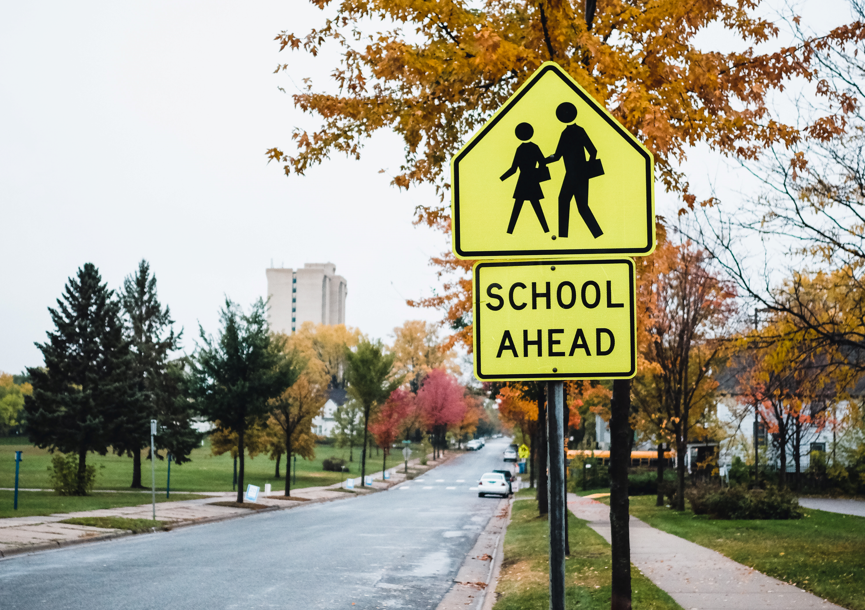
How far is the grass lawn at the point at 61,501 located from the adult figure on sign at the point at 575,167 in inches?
817

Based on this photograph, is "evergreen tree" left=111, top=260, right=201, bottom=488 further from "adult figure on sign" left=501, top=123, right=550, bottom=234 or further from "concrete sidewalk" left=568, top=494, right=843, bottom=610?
"adult figure on sign" left=501, top=123, right=550, bottom=234

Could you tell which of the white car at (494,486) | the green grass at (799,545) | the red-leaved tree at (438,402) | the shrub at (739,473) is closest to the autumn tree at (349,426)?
the red-leaved tree at (438,402)

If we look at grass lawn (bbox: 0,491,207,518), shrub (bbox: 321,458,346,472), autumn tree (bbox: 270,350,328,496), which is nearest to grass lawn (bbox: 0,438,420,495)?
shrub (bbox: 321,458,346,472)

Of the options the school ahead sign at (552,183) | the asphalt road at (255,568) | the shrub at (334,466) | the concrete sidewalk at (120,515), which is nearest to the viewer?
the school ahead sign at (552,183)

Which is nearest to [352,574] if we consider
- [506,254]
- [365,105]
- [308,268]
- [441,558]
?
[441,558]

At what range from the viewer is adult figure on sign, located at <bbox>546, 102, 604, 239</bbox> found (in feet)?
9.10

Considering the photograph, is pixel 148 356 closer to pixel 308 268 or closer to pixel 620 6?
pixel 620 6

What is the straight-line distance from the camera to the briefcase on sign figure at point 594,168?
9.27 feet

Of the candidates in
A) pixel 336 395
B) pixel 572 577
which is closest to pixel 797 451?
pixel 572 577

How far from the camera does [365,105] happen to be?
8.00 meters

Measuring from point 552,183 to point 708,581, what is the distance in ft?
31.0

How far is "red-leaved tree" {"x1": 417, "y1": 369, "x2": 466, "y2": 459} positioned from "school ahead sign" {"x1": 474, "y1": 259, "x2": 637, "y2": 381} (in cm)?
7459

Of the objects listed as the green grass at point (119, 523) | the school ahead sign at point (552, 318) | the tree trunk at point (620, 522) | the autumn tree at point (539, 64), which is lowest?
the green grass at point (119, 523)

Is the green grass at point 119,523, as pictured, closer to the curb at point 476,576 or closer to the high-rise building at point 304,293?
the curb at point 476,576
